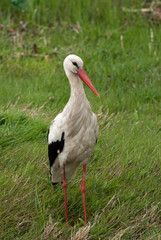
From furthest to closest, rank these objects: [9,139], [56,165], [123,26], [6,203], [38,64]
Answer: [123,26] < [38,64] < [9,139] < [56,165] < [6,203]

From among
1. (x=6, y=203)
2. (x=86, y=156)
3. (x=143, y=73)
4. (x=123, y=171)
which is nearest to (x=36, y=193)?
(x=6, y=203)

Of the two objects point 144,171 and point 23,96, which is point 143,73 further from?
point 144,171

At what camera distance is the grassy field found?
12.1 ft

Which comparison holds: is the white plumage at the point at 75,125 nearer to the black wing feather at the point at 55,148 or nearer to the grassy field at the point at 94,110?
the black wing feather at the point at 55,148

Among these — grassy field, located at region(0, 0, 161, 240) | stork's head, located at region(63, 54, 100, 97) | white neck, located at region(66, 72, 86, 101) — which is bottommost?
grassy field, located at region(0, 0, 161, 240)

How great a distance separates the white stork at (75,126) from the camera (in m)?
3.67

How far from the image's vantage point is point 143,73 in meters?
6.63

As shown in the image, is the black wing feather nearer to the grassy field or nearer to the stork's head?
the grassy field

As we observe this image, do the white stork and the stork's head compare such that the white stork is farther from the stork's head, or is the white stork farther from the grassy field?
the grassy field

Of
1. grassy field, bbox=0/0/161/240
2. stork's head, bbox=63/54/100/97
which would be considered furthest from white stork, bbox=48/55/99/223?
A: grassy field, bbox=0/0/161/240

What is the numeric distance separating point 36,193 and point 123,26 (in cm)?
485

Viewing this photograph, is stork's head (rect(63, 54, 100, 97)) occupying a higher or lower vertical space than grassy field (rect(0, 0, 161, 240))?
higher

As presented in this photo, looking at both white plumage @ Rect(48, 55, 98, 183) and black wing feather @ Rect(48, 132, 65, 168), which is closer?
white plumage @ Rect(48, 55, 98, 183)

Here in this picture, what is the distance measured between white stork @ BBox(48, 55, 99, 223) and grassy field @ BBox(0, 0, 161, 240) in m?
0.26
